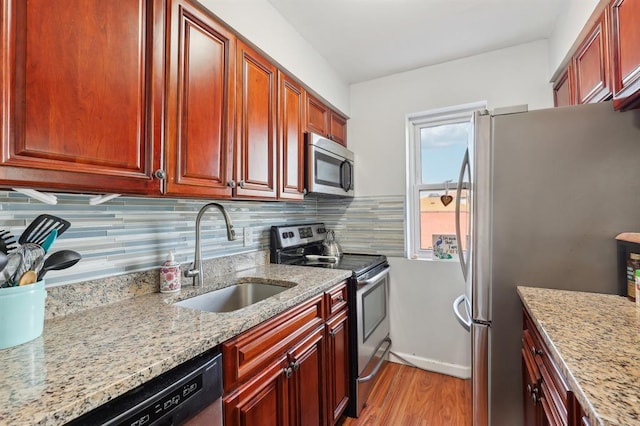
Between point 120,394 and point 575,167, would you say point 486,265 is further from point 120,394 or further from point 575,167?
point 120,394

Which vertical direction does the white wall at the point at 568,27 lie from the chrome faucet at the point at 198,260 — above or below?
above

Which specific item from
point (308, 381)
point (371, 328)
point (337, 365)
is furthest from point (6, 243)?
point (371, 328)

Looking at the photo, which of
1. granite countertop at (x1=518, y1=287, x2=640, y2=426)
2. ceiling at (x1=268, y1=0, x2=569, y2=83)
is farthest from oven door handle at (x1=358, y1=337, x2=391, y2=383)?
ceiling at (x1=268, y1=0, x2=569, y2=83)

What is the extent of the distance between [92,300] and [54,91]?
749 mm

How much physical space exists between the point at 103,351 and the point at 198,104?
3.09ft

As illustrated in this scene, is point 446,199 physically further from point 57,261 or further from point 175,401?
point 57,261

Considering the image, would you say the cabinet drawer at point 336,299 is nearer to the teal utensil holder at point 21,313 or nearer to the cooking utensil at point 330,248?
the cooking utensil at point 330,248

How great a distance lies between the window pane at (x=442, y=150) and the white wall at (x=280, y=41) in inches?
31.8

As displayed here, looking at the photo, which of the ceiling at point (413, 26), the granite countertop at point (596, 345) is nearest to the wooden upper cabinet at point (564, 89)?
the ceiling at point (413, 26)

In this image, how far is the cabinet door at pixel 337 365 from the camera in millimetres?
1547

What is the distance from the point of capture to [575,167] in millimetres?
1247

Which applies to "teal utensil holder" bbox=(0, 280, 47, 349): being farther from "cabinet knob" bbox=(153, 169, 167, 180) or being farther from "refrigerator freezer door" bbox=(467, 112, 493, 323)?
"refrigerator freezer door" bbox=(467, 112, 493, 323)

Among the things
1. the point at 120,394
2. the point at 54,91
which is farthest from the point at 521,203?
the point at 54,91

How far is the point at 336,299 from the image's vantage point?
165cm
